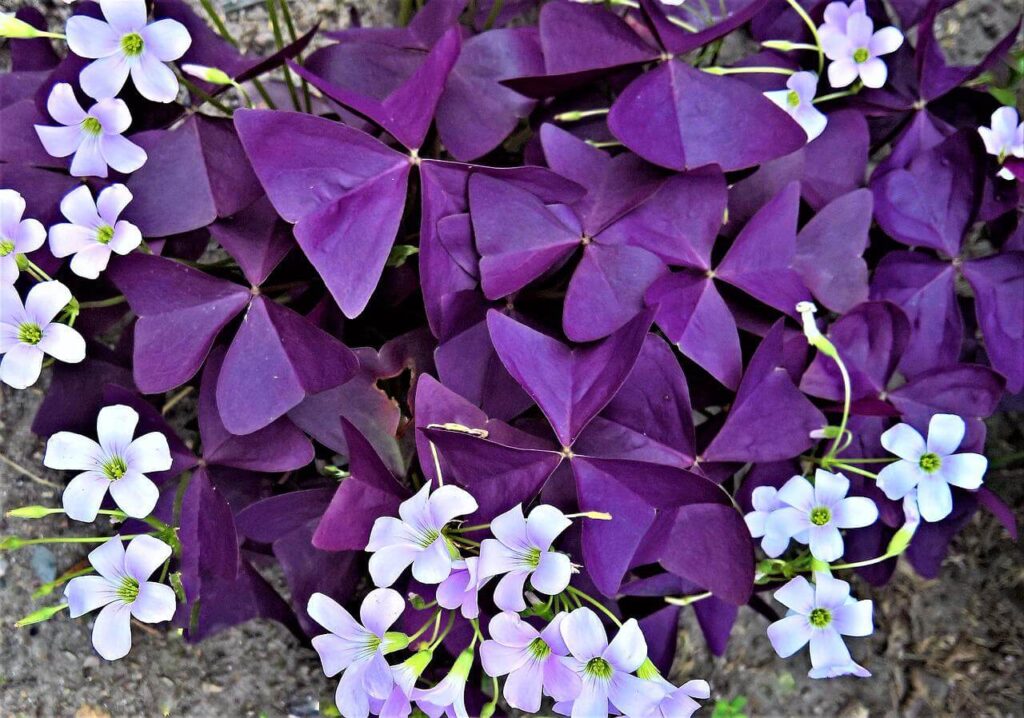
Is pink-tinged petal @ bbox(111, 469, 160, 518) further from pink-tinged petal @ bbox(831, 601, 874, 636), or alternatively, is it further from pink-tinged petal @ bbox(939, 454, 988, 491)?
pink-tinged petal @ bbox(939, 454, 988, 491)

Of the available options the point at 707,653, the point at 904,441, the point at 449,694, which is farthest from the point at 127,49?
the point at 707,653

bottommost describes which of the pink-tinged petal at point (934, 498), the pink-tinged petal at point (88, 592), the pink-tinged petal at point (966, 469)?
the pink-tinged petal at point (88, 592)

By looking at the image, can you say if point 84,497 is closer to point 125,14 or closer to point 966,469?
point 125,14

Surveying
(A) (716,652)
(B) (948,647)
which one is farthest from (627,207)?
(B) (948,647)

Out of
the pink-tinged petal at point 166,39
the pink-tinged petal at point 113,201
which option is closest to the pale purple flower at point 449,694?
the pink-tinged petal at point 113,201

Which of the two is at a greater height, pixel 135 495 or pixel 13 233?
pixel 13 233

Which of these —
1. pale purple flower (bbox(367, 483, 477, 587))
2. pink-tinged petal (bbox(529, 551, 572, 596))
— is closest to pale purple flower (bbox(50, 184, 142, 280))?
pale purple flower (bbox(367, 483, 477, 587))

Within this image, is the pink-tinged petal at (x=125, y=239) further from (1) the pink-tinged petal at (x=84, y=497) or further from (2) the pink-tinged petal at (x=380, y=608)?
(2) the pink-tinged petal at (x=380, y=608)

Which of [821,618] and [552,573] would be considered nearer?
[552,573]
